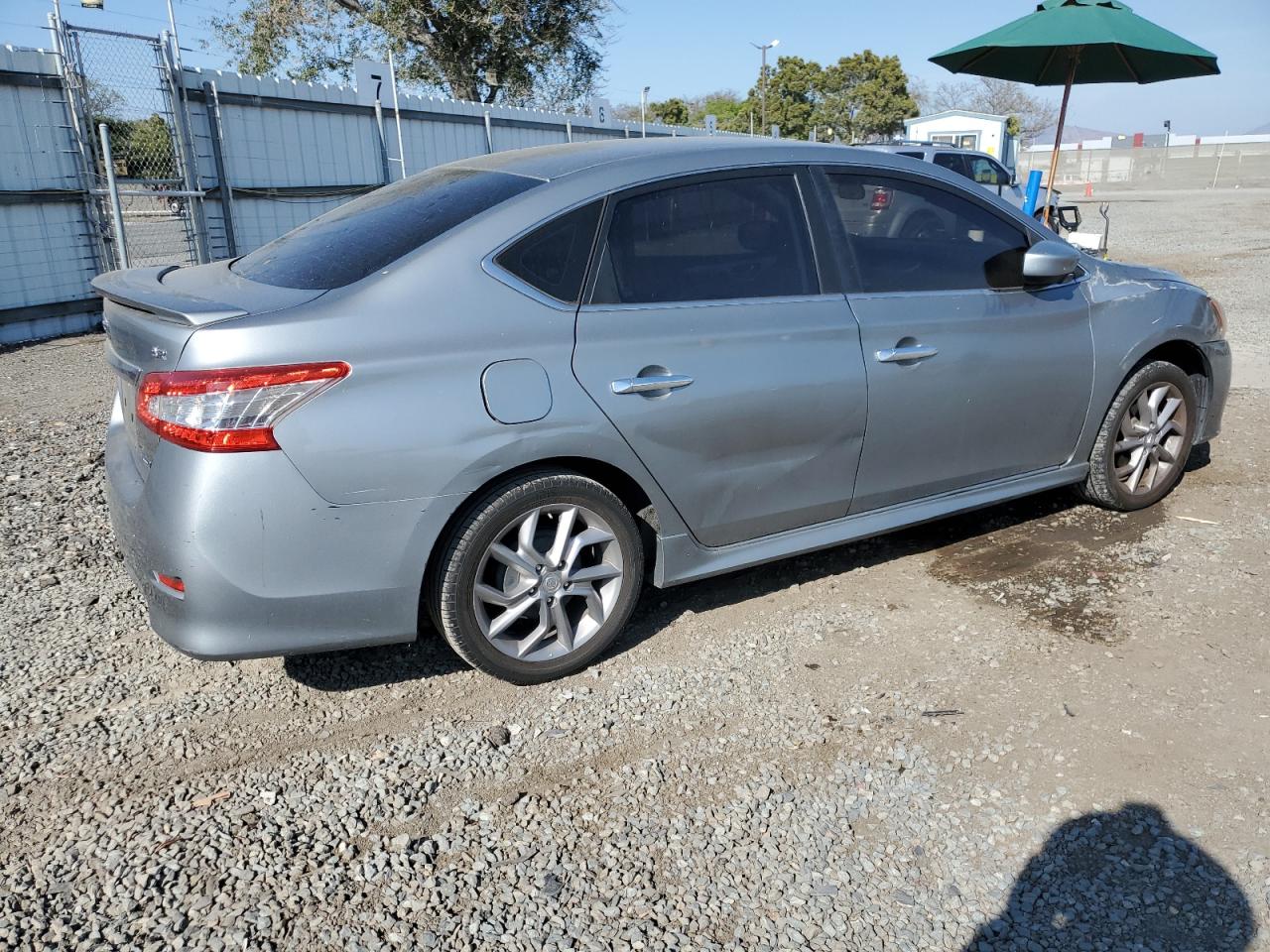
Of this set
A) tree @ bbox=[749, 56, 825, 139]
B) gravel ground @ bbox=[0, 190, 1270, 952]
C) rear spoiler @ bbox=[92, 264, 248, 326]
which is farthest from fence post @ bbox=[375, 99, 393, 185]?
tree @ bbox=[749, 56, 825, 139]

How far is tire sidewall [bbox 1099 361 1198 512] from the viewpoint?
14.8ft

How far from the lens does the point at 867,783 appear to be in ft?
8.98

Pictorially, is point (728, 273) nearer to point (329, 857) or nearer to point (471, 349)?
point (471, 349)

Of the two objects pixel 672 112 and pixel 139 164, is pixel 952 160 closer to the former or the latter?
pixel 139 164

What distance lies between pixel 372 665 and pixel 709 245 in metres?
1.86

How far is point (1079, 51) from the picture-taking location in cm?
780

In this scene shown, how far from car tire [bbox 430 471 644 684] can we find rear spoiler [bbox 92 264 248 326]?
901 millimetres

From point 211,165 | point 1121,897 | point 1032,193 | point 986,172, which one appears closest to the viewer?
point 1121,897

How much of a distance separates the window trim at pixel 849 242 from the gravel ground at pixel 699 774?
1175mm

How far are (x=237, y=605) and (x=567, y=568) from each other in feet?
3.26

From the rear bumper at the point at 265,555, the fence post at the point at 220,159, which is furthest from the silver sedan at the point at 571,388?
the fence post at the point at 220,159

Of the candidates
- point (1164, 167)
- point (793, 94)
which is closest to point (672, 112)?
point (793, 94)

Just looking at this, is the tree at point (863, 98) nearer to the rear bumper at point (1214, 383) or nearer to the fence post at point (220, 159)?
the fence post at point (220, 159)

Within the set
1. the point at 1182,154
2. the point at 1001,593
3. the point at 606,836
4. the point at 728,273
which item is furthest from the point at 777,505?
the point at 1182,154
